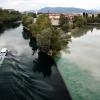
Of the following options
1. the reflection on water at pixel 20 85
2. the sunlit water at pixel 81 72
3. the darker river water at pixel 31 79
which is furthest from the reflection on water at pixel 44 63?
the reflection on water at pixel 20 85

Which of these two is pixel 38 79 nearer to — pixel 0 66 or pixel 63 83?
pixel 63 83

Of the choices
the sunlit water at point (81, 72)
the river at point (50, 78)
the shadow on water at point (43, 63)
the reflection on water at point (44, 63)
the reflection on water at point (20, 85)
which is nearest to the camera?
the reflection on water at point (20, 85)

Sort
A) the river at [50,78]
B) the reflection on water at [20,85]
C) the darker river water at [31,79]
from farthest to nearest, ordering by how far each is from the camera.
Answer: the river at [50,78] < the darker river water at [31,79] < the reflection on water at [20,85]

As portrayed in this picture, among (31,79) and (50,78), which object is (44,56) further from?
(31,79)

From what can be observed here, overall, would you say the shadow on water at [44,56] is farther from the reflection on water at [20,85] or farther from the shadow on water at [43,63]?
the reflection on water at [20,85]

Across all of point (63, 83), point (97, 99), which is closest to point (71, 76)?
point (63, 83)

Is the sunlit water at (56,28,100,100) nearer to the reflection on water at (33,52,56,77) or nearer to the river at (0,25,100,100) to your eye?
the river at (0,25,100,100)
